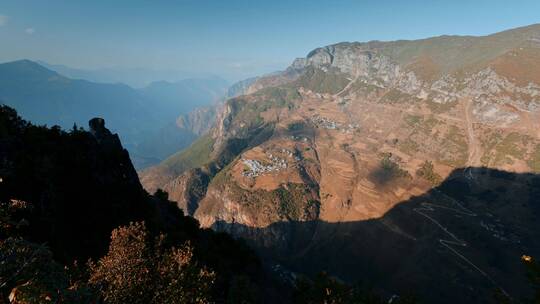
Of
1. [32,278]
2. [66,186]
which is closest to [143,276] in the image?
[32,278]

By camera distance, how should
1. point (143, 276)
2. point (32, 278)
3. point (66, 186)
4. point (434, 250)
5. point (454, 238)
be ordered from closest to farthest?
point (32, 278), point (143, 276), point (66, 186), point (434, 250), point (454, 238)

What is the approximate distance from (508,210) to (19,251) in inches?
9889

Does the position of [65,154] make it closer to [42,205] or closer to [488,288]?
[42,205]

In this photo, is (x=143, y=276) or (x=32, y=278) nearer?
(x=32, y=278)

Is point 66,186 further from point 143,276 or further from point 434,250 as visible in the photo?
point 434,250

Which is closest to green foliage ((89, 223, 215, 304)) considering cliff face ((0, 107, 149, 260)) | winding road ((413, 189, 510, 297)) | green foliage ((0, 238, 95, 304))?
green foliage ((0, 238, 95, 304))

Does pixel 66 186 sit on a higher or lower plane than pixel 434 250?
higher

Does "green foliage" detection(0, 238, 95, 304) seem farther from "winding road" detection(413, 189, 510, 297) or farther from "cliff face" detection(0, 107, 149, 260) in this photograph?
"winding road" detection(413, 189, 510, 297)

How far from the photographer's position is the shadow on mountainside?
144125mm

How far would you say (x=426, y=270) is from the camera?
15350cm

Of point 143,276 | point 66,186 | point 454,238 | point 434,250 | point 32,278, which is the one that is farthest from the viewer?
point 454,238

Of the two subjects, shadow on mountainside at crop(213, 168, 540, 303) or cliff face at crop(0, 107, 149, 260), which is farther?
shadow on mountainside at crop(213, 168, 540, 303)

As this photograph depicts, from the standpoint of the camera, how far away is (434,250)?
542 feet

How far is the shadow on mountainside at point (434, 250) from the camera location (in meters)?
144
